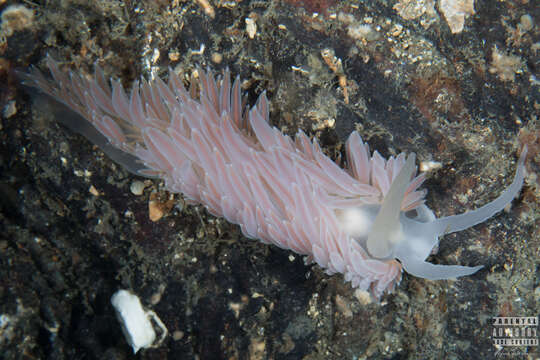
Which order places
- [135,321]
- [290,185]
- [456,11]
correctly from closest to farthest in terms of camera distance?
[290,185], [456,11], [135,321]

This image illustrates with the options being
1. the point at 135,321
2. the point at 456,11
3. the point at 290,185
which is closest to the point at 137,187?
the point at 135,321

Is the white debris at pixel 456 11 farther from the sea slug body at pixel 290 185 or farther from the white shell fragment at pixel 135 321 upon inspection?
the white shell fragment at pixel 135 321

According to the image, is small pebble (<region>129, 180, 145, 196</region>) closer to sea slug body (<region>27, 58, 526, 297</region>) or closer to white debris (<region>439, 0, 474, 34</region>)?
sea slug body (<region>27, 58, 526, 297</region>)

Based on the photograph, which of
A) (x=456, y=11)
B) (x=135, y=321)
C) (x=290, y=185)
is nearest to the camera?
(x=290, y=185)

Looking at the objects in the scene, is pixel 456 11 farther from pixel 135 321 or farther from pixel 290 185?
pixel 135 321

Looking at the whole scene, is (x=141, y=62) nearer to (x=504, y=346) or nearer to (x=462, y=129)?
(x=462, y=129)

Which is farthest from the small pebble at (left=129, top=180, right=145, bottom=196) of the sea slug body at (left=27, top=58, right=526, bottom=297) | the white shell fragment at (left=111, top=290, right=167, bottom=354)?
the white shell fragment at (left=111, top=290, right=167, bottom=354)
